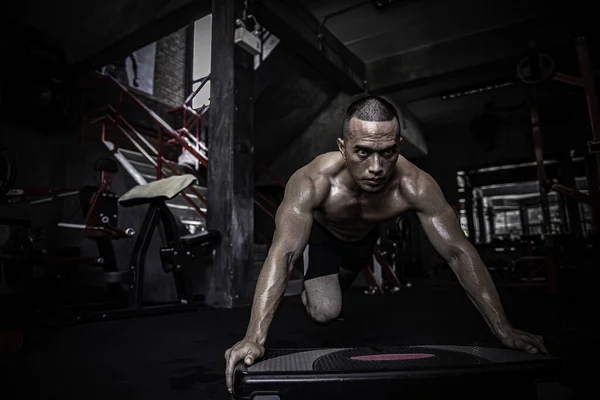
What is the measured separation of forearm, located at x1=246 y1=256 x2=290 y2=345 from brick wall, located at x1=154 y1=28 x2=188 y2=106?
8038 mm

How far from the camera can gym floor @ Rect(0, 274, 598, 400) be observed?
131 centimetres

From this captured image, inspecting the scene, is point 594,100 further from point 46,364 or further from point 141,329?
point 46,364

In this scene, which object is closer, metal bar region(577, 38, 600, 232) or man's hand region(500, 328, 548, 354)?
man's hand region(500, 328, 548, 354)

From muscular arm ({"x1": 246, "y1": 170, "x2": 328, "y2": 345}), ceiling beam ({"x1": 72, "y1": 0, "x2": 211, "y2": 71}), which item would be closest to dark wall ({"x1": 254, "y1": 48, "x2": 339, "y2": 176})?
ceiling beam ({"x1": 72, "y1": 0, "x2": 211, "y2": 71})

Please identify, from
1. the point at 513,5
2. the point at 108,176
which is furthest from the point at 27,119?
the point at 513,5

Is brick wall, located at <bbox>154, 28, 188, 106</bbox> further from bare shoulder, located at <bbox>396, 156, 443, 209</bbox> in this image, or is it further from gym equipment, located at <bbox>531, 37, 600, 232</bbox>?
bare shoulder, located at <bbox>396, 156, 443, 209</bbox>

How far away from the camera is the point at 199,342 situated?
6.72ft

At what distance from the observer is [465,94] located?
296 inches

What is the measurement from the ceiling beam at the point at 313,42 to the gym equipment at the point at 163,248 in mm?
2376

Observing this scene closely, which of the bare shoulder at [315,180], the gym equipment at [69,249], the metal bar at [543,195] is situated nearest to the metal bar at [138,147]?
the gym equipment at [69,249]

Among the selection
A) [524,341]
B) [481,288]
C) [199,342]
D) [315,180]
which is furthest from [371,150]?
[199,342]

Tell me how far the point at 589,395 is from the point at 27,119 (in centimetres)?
578

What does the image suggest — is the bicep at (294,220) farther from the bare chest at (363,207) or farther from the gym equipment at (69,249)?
the gym equipment at (69,249)

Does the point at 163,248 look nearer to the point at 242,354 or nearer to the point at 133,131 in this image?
the point at 242,354
